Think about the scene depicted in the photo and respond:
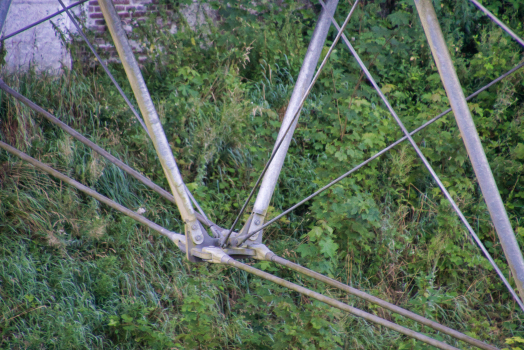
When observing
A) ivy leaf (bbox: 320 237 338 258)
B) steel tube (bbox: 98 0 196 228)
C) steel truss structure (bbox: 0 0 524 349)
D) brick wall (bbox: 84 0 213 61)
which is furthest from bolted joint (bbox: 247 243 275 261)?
brick wall (bbox: 84 0 213 61)

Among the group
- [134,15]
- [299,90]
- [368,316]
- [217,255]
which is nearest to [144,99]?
[217,255]

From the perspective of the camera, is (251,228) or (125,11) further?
(125,11)

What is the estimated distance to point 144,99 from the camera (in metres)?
2.12

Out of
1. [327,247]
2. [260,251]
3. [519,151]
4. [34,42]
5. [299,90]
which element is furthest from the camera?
[34,42]

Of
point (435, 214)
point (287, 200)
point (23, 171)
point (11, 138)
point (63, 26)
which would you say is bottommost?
point (435, 214)

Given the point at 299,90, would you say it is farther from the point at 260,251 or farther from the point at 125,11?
the point at 125,11

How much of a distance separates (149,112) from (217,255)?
2.48ft

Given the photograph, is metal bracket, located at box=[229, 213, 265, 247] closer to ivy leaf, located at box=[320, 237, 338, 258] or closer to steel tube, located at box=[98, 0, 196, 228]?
steel tube, located at box=[98, 0, 196, 228]

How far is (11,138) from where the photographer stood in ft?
15.7

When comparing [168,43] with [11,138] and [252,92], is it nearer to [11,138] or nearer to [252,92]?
[252,92]

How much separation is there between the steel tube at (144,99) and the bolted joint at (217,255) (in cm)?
16

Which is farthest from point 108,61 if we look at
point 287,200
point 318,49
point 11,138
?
point 318,49

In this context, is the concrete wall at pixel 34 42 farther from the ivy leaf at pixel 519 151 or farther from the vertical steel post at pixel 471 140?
the ivy leaf at pixel 519 151

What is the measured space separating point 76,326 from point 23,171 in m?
1.74
